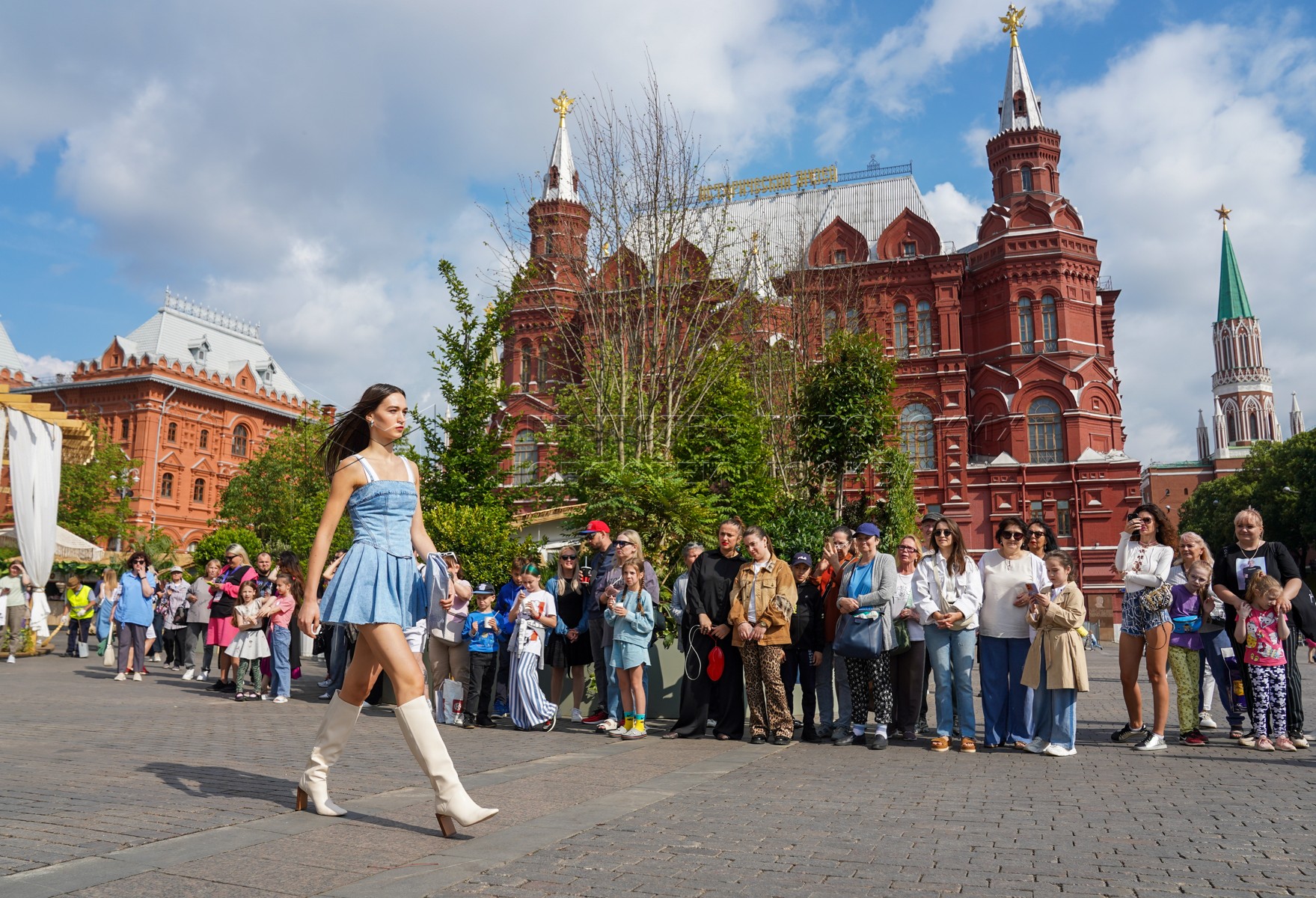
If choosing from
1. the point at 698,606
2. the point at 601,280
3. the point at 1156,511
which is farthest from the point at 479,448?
the point at 1156,511

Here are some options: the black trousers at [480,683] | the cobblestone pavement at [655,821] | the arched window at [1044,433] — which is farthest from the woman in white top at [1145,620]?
the arched window at [1044,433]

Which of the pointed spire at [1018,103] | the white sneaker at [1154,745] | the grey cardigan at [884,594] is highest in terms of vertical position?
the pointed spire at [1018,103]

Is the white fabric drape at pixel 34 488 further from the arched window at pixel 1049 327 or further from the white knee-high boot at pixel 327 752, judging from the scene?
the arched window at pixel 1049 327

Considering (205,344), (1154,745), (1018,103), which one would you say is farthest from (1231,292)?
(1154,745)

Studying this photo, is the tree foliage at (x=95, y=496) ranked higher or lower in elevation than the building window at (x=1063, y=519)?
higher

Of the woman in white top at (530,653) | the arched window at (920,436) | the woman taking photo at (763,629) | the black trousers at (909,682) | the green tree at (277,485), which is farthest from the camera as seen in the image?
the arched window at (920,436)

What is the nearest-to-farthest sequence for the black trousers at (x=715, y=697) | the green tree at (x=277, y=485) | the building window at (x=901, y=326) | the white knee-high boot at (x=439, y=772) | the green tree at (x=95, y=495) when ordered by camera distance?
the white knee-high boot at (x=439, y=772) → the black trousers at (x=715, y=697) → the green tree at (x=277, y=485) → the green tree at (x=95, y=495) → the building window at (x=901, y=326)

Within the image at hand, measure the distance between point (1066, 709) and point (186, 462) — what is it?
59.5 meters

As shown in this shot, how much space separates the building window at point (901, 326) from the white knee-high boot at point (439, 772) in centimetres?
4251

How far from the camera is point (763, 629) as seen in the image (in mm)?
8555

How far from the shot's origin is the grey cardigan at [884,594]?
331 inches

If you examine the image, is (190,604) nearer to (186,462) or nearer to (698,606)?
(698,606)

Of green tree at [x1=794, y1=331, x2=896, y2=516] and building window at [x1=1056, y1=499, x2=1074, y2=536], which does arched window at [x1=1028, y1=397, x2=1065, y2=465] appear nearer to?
building window at [x1=1056, y1=499, x2=1074, y2=536]

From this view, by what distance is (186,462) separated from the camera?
58000 mm
